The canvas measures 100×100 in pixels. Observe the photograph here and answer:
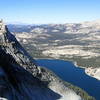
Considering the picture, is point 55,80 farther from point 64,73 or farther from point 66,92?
point 64,73

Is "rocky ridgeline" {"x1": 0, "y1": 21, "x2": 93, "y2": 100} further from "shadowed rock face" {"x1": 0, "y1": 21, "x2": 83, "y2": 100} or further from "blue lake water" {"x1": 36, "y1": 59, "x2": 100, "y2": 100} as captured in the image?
"blue lake water" {"x1": 36, "y1": 59, "x2": 100, "y2": 100}

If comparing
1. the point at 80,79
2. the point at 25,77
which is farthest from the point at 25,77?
the point at 80,79

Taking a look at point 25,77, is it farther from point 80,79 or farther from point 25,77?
point 80,79

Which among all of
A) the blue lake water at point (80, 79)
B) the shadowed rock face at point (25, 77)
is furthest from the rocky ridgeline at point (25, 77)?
the blue lake water at point (80, 79)

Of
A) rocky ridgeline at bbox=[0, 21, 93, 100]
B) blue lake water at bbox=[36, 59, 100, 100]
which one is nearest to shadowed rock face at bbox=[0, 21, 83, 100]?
rocky ridgeline at bbox=[0, 21, 93, 100]

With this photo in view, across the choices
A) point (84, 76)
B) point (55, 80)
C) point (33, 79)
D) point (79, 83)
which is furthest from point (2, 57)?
point (84, 76)

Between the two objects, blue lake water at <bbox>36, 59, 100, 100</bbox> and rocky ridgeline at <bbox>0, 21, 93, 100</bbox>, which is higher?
rocky ridgeline at <bbox>0, 21, 93, 100</bbox>

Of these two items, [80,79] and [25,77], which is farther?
[80,79]

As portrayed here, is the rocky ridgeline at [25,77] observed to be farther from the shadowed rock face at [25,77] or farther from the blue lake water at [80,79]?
the blue lake water at [80,79]
